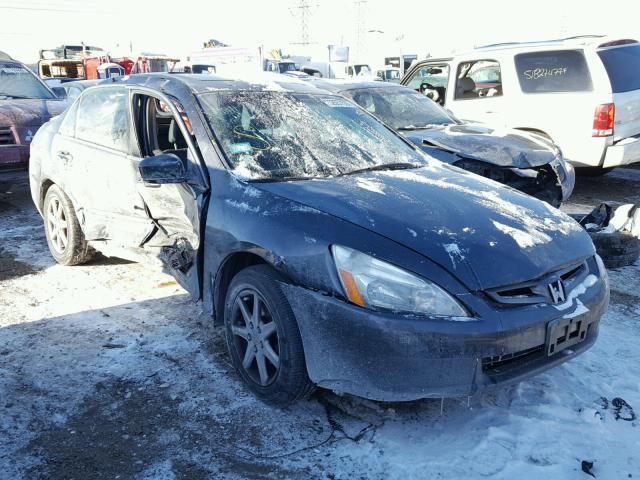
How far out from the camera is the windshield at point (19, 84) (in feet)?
27.3

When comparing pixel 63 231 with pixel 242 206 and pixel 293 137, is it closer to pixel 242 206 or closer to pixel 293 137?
pixel 293 137

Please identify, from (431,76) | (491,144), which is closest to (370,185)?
(491,144)

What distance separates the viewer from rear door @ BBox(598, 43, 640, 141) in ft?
23.1

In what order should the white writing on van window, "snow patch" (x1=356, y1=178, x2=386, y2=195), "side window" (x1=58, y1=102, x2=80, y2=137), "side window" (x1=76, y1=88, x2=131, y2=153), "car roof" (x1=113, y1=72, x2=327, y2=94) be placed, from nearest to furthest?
"snow patch" (x1=356, y1=178, x2=386, y2=195) → "car roof" (x1=113, y1=72, x2=327, y2=94) → "side window" (x1=76, y1=88, x2=131, y2=153) → "side window" (x1=58, y1=102, x2=80, y2=137) → the white writing on van window

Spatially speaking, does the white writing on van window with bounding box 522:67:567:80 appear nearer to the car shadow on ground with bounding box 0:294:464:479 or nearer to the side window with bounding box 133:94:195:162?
the side window with bounding box 133:94:195:162

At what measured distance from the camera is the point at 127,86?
422 cm

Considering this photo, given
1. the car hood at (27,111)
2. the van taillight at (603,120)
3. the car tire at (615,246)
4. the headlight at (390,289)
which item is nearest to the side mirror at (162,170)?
the headlight at (390,289)

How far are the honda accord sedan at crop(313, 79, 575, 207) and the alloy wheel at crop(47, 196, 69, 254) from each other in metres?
2.71

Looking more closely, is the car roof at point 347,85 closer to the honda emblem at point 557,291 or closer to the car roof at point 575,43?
the car roof at point 575,43

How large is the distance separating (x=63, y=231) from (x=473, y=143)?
400 cm

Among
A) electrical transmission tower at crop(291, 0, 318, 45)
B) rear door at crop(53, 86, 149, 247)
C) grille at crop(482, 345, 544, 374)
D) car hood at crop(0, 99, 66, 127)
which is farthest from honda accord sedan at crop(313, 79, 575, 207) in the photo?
electrical transmission tower at crop(291, 0, 318, 45)

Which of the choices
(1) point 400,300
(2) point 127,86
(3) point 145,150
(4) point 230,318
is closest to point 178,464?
(4) point 230,318

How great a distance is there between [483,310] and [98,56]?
2486 cm

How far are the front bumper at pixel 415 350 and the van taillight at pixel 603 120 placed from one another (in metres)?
5.29
